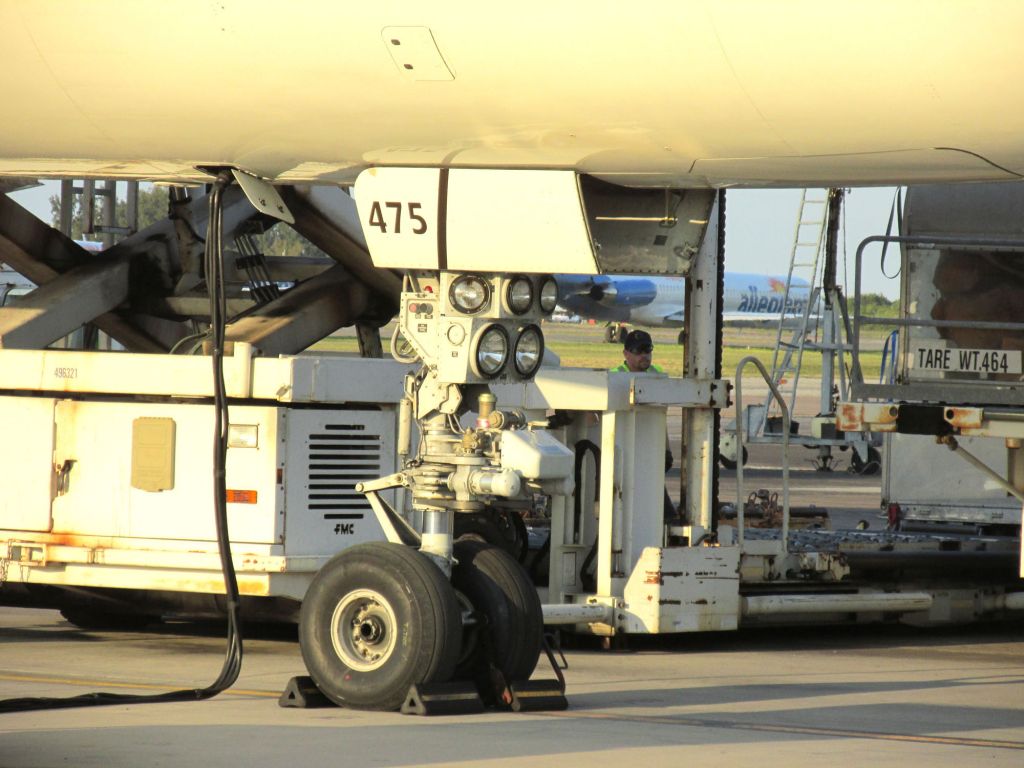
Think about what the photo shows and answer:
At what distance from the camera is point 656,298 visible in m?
74.3

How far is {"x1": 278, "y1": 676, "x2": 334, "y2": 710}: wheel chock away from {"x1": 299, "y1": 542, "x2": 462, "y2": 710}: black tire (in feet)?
0.19

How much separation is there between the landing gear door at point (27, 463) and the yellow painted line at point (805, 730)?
3709 millimetres

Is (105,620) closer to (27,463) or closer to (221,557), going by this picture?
(27,463)

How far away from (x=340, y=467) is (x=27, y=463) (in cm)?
187

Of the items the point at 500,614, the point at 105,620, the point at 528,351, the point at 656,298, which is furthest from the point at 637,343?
the point at 656,298

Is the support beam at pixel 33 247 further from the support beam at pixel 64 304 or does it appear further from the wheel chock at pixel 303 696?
the wheel chock at pixel 303 696

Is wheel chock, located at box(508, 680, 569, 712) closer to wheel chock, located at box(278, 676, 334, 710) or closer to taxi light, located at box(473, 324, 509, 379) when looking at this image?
wheel chock, located at box(278, 676, 334, 710)

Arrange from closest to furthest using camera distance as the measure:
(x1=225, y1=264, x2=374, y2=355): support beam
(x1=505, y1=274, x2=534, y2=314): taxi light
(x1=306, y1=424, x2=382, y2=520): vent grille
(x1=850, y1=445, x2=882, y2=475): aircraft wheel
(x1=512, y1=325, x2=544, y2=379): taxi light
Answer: (x1=505, y1=274, x2=534, y2=314): taxi light
(x1=512, y1=325, x2=544, y2=379): taxi light
(x1=306, y1=424, x2=382, y2=520): vent grille
(x1=225, y1=264, x2=374, y2=355): support beam
(x1=850, y1=445, x2=882, y2=475): aircraft wheel

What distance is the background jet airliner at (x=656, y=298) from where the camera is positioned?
51.0 meters

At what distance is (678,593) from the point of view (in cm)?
1041

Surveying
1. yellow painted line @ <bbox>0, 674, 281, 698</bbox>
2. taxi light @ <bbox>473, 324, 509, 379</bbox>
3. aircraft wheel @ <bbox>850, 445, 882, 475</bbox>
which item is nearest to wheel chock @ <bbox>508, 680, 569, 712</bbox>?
yellow painted line @ <bbox>0, 674, 281, 698</bbox>

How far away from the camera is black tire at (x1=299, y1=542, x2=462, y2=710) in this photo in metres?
7.83

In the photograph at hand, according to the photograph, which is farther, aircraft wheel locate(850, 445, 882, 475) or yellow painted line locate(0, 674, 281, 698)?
aircraft wheel locate(850, 445, 882, 475)

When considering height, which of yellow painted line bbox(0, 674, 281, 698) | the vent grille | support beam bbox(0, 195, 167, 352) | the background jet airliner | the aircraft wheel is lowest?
yellow painted line bbox(0, 674, 281, 698)
